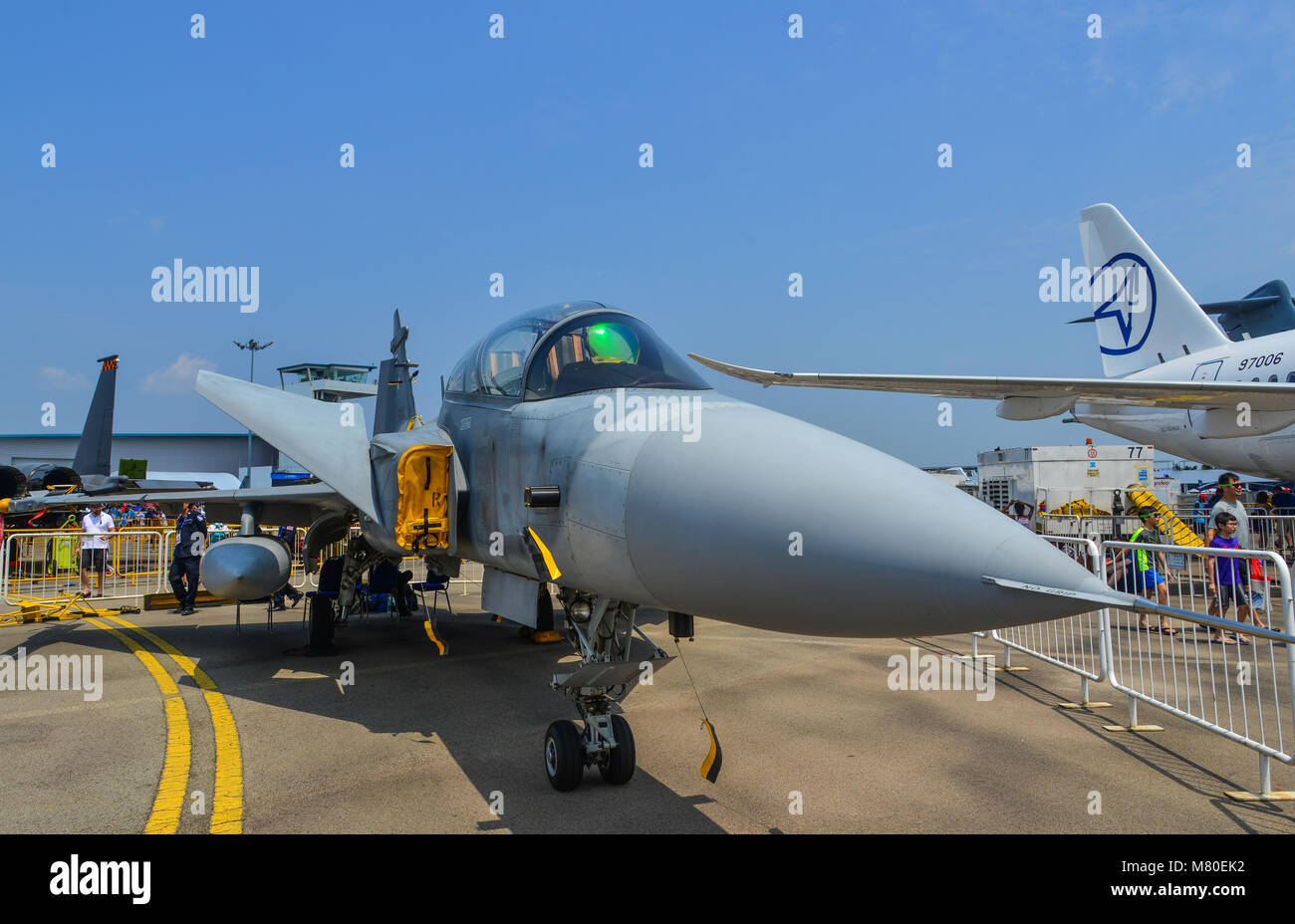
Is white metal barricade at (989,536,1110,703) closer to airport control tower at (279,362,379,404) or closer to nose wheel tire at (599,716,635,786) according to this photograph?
nose wheel tire at (599,716,635,786)

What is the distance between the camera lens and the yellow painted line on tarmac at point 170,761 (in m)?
3.77

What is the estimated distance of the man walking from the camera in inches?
468

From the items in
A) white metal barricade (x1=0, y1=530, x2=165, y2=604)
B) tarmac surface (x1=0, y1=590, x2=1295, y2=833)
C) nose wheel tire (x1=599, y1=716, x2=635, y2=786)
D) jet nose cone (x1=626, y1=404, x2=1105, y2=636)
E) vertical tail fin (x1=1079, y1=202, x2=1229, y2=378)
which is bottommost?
tarmac surface (x1=0, y1=590, x2=1295, y2=833)

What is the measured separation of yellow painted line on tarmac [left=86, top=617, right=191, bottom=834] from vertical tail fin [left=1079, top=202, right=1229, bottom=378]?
58.8 feet

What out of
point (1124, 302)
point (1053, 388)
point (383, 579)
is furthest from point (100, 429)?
point (1124, 302)

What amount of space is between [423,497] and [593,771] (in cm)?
206

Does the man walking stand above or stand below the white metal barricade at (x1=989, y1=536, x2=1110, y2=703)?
above

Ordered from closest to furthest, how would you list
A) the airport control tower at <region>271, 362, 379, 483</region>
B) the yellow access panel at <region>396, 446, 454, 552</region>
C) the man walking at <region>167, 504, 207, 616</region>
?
the yellow access panel at <region>396, 446, 454, 552</region>
the man walking at <region>167, 504, 207, 616</region>
the airport control tower at <region>271, 362, 379, 483</region>

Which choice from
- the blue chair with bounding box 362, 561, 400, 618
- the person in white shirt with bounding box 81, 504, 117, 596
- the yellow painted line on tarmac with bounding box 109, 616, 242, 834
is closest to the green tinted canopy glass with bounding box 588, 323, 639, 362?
the yellow painted line on tarmac with bounding box 109, 616, 242, 834

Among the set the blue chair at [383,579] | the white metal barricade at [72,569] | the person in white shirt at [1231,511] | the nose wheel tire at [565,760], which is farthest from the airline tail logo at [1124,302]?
the white metal barricade at [72,569]

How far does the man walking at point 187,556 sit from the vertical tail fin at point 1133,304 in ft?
60.8

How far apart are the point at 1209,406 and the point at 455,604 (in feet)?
43.7

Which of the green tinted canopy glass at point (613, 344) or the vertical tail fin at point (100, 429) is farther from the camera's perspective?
the vertical tail fin at point (100, 429)

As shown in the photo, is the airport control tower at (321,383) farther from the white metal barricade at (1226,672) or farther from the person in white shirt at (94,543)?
the white metal barricade at (1226,672)
